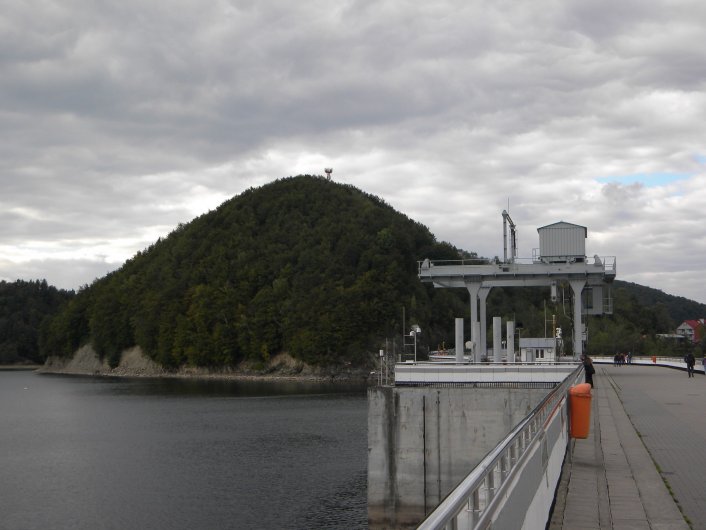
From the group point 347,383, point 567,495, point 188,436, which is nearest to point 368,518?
point 567,495

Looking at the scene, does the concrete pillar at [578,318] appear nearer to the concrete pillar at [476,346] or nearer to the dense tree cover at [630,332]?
the concrete pillar at [476,346]

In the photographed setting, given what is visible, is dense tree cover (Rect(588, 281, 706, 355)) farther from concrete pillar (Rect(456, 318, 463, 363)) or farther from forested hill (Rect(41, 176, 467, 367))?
concrete pillar (Rect(456, 318, 463, 363))

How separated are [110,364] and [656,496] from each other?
627ft

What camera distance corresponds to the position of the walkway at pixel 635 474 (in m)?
10.5

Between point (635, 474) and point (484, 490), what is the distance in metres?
8.05

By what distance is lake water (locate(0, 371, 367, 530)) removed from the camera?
3262 centimetres

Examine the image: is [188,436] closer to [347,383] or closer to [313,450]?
[313,450]

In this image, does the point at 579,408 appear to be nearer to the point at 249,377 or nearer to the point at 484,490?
the point at 484,490

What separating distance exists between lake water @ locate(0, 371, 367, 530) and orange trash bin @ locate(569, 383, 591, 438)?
52.9 ft

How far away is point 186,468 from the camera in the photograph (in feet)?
143

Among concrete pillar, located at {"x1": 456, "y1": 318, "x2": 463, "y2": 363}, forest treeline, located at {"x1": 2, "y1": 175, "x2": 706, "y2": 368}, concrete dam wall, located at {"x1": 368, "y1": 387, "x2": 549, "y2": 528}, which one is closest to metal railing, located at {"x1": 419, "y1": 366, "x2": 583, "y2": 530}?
concrete dam wall, located at {"x1": 368, "y1": 387, "x2": 549, "y2": 528}

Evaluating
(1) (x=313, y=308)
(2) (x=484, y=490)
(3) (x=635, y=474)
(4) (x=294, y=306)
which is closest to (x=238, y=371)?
(4) (x=294, y=306)

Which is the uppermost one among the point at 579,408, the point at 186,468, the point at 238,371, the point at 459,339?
the point at 459,339

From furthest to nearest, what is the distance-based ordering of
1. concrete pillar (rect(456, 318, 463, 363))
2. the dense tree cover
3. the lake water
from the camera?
1. the dense tree cover
2. concrete pillar (rect(456, 318, 463, 363))
3. the lake water
